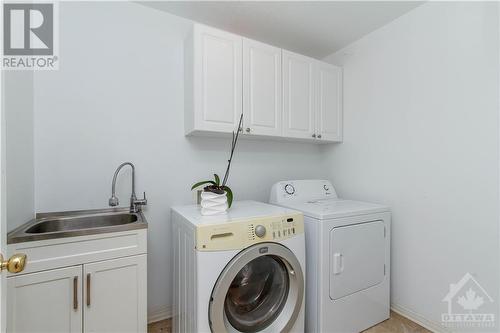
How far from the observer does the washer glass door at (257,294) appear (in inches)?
56.0

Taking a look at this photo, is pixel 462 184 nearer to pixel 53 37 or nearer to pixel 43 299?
pixel 43 299

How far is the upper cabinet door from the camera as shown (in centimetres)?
192

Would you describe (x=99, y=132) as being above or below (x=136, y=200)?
above

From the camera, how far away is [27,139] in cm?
146

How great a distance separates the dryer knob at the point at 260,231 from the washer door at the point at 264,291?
55mm

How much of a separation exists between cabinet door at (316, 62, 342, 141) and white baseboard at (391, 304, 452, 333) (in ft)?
5.10

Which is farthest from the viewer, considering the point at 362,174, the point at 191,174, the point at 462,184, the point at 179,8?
the point at 362,174

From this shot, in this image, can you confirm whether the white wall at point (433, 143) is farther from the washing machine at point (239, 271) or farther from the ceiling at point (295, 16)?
the washing machine at point (239, 271)

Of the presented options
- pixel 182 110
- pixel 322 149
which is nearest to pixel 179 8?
pixel 182 110

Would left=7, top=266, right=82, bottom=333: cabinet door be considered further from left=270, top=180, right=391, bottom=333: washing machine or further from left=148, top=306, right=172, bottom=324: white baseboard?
left=270, top=180, right=391, bottom=333: washing machine

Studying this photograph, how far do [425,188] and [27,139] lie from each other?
2726 mm

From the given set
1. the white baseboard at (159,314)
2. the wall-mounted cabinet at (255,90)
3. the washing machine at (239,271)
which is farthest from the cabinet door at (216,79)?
the white baseboard at (159,314)

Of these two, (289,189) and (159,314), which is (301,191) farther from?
(159,314)

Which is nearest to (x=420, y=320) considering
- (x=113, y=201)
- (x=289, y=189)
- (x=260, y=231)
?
(x=289, y=189)
